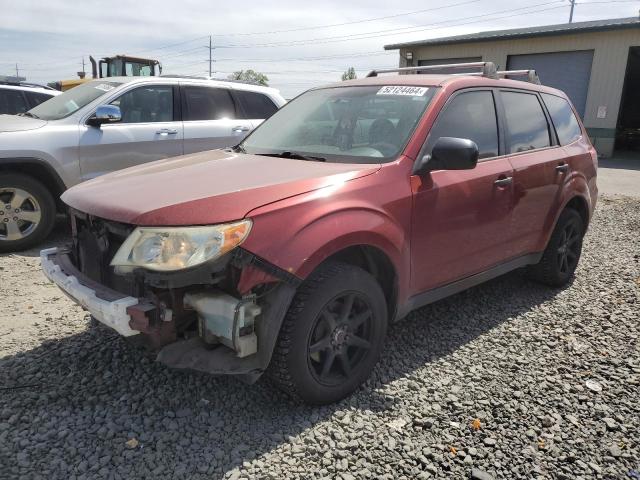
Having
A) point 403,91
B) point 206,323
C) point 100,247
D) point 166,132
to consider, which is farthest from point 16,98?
point 206,323

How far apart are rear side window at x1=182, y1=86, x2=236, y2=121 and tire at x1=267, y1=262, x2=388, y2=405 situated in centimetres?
444

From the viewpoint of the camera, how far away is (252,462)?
2.36 meters

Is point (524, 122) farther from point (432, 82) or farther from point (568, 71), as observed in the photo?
point (568, 71)

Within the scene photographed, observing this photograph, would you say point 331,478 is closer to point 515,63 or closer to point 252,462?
point 252,462

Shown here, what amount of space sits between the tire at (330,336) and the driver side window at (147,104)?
4.32 metres

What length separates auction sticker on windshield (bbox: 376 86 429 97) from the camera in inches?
133

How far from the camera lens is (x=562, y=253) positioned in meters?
4.64

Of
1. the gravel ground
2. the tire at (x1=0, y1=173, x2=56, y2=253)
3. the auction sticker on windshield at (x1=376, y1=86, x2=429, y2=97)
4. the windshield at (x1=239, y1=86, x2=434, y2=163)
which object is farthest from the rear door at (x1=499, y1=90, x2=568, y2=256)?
the tire at (x1=0, y1=173, x2=56, y2=253)

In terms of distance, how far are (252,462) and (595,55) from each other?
20260mm

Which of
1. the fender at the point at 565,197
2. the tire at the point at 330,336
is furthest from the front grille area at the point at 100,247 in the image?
the fender at the point at 565,197

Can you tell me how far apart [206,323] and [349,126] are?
66.3 inches

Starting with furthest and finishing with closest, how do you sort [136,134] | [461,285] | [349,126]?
[136,134]
[461,285]
[349,126]

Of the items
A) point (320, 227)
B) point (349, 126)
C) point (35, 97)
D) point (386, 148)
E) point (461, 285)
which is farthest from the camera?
point (35, 97)

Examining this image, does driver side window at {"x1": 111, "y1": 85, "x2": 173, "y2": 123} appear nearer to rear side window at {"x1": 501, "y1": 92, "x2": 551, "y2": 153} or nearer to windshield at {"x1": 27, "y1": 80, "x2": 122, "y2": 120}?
windshield at {"x1": 27, "y1": 80, "x2": 122, "y2": 120}
